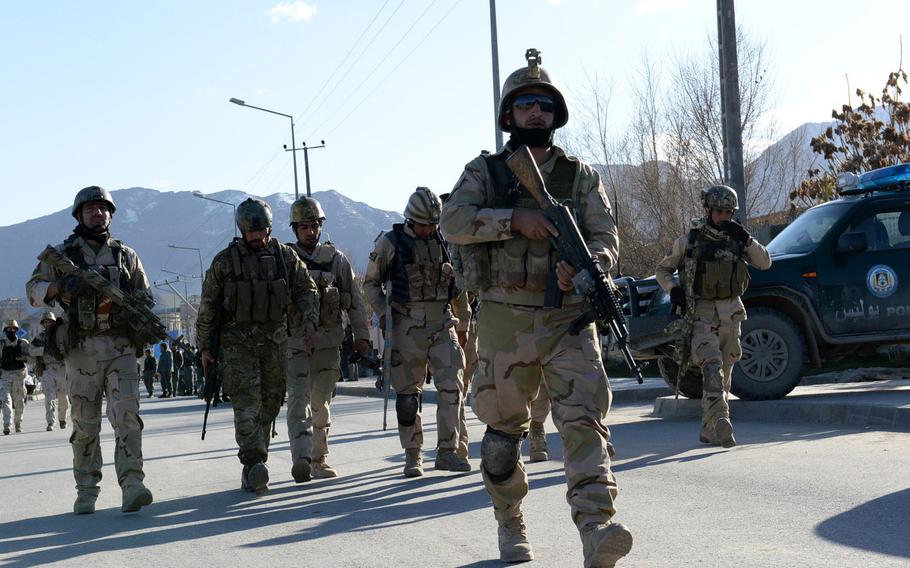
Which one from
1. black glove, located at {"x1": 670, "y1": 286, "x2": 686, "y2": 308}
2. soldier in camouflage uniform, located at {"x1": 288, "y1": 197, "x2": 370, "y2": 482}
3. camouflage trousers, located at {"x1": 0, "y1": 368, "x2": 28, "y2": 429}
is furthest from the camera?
camouflage trousers, located at {"x1": 0, "y1": 368, "x2": 28, "y2": 429}

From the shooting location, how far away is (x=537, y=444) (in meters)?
9.46

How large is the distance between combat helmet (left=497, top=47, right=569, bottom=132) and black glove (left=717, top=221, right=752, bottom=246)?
4270 mm

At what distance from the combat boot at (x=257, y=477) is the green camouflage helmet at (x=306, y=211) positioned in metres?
2.00

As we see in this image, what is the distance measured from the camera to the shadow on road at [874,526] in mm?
5480

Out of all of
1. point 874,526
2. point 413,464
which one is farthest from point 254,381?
point 874,526

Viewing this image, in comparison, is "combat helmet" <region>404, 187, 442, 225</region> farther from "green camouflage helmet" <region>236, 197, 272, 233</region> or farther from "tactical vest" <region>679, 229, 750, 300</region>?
"tactical vest" <region>679, 229, 750, 300</region>

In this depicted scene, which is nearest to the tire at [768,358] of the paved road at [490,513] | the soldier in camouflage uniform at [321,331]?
the paved road at [490,513]

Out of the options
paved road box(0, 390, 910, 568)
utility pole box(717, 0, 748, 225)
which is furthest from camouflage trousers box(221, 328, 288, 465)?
utility pole box(717, 0, 748, 225)

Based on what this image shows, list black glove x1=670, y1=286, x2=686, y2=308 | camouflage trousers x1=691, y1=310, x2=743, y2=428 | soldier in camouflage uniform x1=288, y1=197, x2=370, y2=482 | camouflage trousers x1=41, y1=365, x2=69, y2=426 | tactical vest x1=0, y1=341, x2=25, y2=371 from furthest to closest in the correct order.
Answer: camouflage trousers x1=41, y1=365, x2=69, y2=426 → tactical vest x1=0, y1=341, x2=25, y2=371 → black glove x1=670, y1=286, x2=686, y2=308 → camouflage trousers x1=691, y1=310, x2=743, y2=428 → soldier in camouflage uniform x1=288, y1=197, x2=370, y2=482

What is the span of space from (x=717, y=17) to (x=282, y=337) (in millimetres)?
10351

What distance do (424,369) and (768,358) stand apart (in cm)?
459

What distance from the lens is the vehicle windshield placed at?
12797 mm

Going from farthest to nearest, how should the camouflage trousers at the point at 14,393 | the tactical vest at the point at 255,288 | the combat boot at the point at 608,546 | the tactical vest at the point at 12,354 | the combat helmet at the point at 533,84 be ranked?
1. the camouflage trousers at the point at 14,393
2. the tactical vest at the point at 12,354
3. the tactical vest at the point at 255,288
4. the combat helmet at the point at 533,84
5. the combat boot at the point at 608,546

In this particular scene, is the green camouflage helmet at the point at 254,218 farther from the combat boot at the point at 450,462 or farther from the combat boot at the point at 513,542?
the combat boot at the point at 513,542
